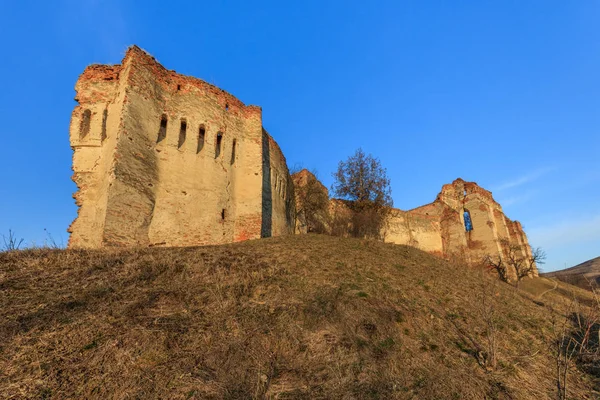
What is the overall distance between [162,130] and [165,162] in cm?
166

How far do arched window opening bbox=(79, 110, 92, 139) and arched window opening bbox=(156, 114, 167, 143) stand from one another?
2.78 meters

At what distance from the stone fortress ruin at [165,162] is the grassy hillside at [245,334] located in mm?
3289

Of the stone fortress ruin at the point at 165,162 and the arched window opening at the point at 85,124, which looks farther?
the arched window opening at the point at 85,124

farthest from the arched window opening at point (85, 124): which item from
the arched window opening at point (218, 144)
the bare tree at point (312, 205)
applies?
the bare tree at point (312, 205)

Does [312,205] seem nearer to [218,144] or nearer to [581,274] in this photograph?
[218,144]

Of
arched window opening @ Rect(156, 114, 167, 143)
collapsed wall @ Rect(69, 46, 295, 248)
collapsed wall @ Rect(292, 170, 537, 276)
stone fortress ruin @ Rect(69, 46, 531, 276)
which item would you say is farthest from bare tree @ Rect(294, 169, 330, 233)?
arched window opening @ Rect(156, 114, 167, 143)

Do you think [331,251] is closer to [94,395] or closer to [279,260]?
[279,260]

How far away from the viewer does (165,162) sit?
→ 13.4 metres

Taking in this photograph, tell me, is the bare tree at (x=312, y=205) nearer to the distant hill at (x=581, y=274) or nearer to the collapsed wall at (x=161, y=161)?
the collapsed wall at (x=161, y=161)

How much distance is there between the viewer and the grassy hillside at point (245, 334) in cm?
442

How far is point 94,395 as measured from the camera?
13.1 ft

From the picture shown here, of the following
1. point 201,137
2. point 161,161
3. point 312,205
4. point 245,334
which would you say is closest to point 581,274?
point 312,205


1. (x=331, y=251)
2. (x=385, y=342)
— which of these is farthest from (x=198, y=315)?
(x=331, y=251)

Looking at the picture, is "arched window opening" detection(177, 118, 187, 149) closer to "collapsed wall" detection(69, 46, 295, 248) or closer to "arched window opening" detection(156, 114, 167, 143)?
"collapsed wall" detection(69, 46, 295, 248)
